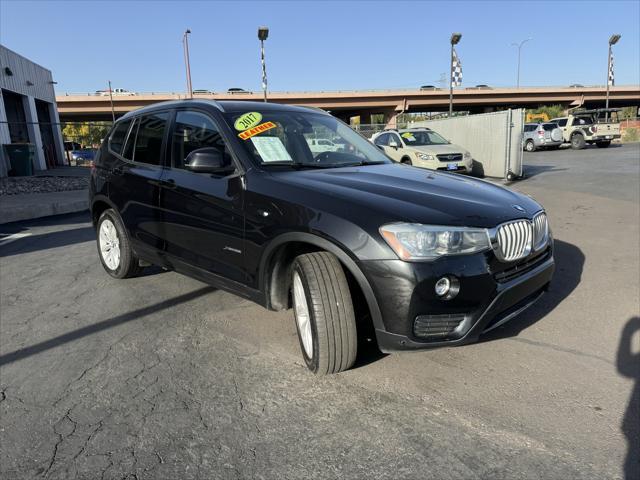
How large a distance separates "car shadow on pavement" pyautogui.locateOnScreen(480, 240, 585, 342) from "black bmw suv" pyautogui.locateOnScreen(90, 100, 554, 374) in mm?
530

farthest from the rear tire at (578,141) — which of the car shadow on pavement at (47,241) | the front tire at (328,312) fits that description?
the front tire at (328,312)

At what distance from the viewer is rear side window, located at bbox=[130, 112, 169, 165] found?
409 centimetres

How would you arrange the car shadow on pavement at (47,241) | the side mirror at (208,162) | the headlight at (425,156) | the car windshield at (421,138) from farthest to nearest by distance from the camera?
the car windshield at (421,138) < the headlight at (425,156) < the car shadow on pavement at (47,241) < the side mirror at (208,162)

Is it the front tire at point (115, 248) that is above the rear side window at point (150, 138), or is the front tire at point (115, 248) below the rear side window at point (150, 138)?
below

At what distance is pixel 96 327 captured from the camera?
383 centimetres

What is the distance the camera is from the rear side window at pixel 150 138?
409cm

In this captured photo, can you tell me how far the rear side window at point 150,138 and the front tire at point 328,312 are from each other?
197 cm

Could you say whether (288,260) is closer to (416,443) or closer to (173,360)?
(173,360)

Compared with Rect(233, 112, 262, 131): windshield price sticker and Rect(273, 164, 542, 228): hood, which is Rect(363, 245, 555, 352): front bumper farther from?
Rect(233, 112, 262, 131): windshield price sticker

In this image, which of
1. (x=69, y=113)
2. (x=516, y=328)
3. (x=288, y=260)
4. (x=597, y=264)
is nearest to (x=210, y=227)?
(x=288, y=260)

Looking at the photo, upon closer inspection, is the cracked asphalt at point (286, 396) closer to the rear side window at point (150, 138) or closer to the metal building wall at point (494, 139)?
the rear side window at point (150, 138)

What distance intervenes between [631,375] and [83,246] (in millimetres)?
6536

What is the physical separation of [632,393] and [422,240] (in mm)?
1513

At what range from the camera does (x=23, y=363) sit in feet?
10.7
